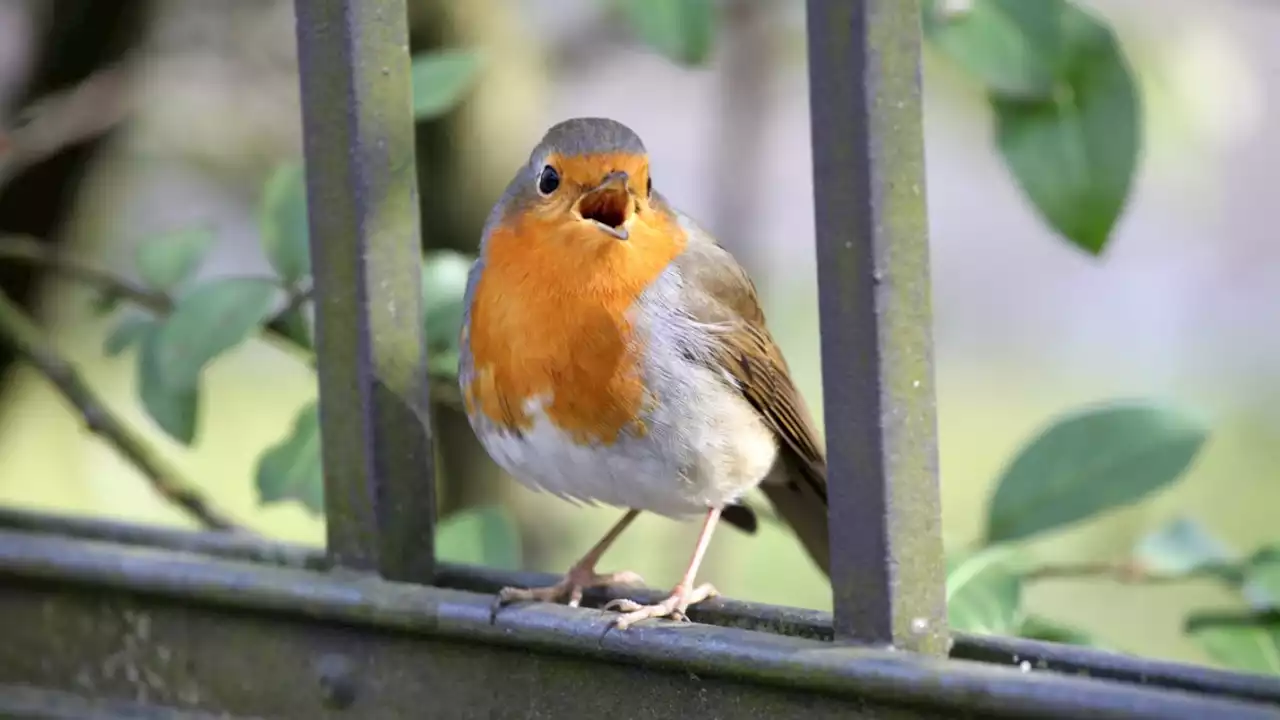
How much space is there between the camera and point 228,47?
144 inches

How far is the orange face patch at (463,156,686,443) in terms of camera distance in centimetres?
165

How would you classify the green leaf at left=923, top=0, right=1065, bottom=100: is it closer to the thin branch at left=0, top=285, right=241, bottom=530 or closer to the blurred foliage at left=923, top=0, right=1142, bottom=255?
the blurred foliage at left=923, top=0, right=1142, bottom=255

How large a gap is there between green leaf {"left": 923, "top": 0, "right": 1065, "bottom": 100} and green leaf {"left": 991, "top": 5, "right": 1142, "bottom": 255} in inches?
0.6

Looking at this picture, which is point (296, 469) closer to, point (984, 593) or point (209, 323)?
point (209, 323)

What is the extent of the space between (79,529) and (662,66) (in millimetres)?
3753

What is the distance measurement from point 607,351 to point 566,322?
51 millimetres

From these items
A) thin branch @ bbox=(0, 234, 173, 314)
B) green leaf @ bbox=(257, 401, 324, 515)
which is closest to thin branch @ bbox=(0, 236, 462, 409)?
thin branch @ bbox=(0, 234, 173, 314)

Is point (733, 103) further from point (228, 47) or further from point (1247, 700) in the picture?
point (1247, 700)

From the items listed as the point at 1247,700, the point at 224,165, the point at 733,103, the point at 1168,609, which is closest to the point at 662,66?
the point at 733,103

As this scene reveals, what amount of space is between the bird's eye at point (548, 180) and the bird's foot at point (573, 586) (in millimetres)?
396

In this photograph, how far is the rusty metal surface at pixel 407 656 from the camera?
47.1 inches

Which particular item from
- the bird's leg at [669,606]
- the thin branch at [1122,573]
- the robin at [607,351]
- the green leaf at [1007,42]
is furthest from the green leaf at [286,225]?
the thin branch at [1122,573]

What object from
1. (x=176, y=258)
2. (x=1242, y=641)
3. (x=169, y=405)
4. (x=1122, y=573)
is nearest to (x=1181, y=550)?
(x=1122, y=573)

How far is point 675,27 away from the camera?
181 centimetres
